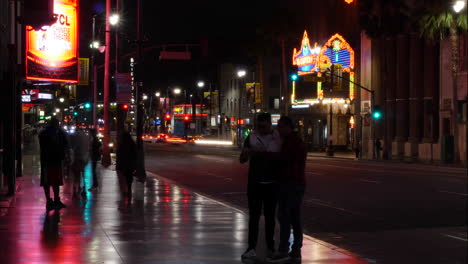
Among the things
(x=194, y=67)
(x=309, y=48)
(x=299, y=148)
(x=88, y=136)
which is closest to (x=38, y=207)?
(x=88, y=136)

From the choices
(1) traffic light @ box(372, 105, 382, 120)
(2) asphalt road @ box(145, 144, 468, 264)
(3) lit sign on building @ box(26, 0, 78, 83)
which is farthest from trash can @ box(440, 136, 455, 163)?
(3) lit sign on building @ box(26, 0, 78, 83)

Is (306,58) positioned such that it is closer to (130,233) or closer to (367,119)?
(367,119)

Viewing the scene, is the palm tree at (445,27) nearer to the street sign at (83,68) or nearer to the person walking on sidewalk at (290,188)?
the person walking on sidewalk at (290,188)

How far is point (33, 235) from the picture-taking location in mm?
11469

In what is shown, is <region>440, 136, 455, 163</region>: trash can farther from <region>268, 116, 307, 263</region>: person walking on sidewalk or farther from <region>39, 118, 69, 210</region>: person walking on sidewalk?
<region>268, 116, 307, 263</region>: person walking on sidewalk

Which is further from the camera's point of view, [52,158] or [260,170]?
[52,158]

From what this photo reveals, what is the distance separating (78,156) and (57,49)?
Answer: 11006 mm

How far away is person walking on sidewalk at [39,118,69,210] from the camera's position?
50.0 feet

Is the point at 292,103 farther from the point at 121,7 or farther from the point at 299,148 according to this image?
the point at 299,148

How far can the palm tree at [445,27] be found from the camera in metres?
26.8

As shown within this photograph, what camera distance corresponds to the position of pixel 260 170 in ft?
31.3

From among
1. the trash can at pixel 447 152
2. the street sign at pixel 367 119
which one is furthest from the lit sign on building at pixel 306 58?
the trash can at pixel 447 152

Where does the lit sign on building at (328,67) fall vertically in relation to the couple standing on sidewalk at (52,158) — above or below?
above

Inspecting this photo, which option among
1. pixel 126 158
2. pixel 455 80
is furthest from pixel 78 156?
pixel 455 80
